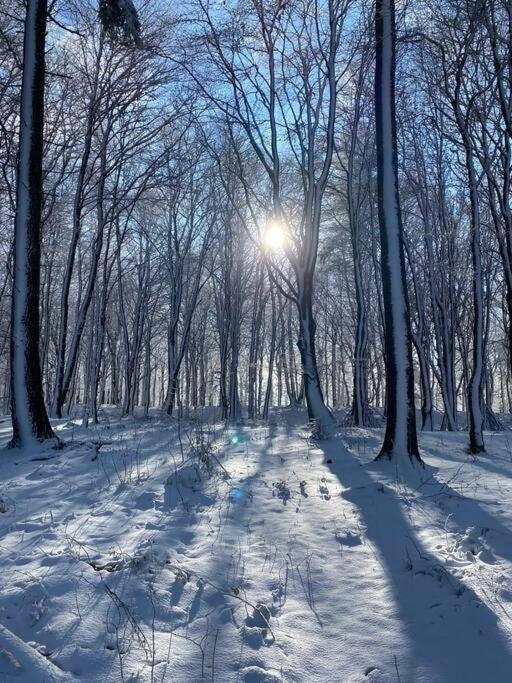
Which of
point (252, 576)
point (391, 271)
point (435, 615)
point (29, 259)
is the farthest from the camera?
point (29, 259)

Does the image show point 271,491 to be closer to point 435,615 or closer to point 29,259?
point 435,615

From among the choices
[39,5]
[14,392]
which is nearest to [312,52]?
[39,5]

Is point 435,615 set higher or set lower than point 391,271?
lower

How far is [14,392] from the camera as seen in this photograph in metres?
7.62

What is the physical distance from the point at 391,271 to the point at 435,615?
16.4 ft

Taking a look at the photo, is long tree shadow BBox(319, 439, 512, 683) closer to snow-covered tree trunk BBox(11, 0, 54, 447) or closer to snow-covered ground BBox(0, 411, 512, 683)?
snow-covered ground BBox(0, 411, 512, 683)

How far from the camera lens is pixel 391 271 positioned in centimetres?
702

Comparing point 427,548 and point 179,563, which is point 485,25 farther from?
point 179,563

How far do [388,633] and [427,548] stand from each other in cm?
116

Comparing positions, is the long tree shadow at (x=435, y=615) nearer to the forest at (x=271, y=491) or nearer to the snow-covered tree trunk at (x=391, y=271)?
the forest at (x=271, y=491)

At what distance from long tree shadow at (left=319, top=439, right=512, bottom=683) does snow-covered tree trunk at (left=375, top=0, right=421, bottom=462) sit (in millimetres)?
2187

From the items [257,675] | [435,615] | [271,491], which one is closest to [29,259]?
[271,491]

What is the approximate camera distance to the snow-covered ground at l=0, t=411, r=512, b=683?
2459 mm

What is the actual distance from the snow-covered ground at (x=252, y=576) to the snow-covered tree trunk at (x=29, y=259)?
1.60 metres
